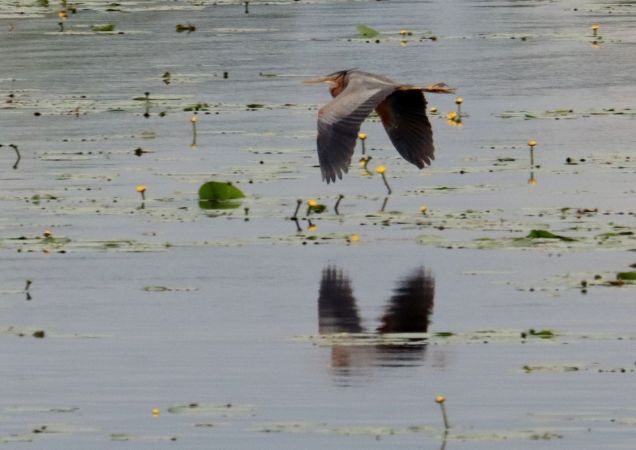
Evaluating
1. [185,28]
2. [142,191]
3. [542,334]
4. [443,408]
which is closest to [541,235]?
[542,334]

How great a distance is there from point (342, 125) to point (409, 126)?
1491mm

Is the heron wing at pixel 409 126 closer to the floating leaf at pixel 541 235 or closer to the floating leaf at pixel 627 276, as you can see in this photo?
the floating leaf at pixel 541 235

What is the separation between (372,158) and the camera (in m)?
16.3

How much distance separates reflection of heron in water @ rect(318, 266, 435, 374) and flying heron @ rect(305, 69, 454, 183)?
2.42 feet

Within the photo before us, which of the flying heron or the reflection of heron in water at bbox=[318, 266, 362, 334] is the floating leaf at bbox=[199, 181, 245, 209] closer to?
the flying heron

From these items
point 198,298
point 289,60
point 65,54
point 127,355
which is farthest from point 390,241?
point 65,54

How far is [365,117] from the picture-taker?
13.1 m

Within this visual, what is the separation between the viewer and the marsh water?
9258 millimetres

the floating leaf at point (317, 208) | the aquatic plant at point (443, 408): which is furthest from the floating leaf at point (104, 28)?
the aquatic plant at point (443, 408)

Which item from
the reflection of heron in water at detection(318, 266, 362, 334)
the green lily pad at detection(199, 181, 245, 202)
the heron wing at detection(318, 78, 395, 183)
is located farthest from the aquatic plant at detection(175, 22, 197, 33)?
the reflection of heron in water at detection(318, 266, 362, 334)

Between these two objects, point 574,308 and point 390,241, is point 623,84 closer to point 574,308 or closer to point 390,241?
point 390,241

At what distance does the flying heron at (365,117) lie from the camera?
12.8 metres

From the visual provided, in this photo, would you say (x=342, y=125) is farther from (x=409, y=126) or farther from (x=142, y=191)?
(x=142, y=191)

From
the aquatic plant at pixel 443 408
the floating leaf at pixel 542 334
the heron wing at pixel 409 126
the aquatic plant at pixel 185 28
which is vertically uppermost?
the aquatic plant at pixel 185 28
